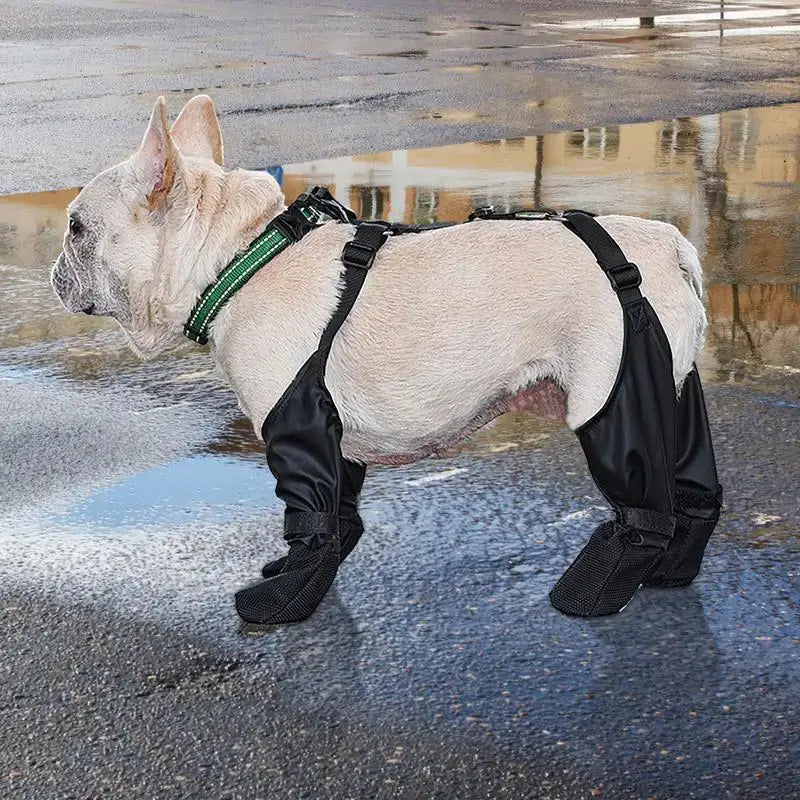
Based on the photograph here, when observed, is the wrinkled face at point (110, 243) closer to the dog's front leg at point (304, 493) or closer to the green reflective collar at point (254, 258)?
the green reflective collar at point (254, 258)

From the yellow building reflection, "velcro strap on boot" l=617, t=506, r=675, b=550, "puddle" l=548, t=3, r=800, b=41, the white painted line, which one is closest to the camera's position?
"velcro strap on boot" l=617, t=506, r=675, b=550

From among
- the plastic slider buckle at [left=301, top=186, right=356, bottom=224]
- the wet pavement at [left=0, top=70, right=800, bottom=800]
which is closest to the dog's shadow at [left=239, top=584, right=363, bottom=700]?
the wet pavement at [left=0, top=70, right=800, bottom=800]

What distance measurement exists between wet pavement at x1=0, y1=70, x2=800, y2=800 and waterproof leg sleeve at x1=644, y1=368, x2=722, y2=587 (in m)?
0.09

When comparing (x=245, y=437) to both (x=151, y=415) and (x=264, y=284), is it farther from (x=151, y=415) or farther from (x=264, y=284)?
(x=264, y=284)

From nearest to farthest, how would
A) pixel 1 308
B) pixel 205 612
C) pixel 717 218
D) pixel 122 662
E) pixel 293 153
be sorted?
1. pixel 122 662
2. pixel 205 612
3. pixel 1 308
4. pixel 717 218
5. pixel 293 153

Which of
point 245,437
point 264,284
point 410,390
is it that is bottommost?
point 245,437

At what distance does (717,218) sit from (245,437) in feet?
14.4

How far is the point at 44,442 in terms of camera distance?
5391 millimetres

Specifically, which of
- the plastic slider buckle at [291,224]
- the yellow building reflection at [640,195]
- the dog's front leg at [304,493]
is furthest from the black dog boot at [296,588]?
the yellow building reflection at [640,195]

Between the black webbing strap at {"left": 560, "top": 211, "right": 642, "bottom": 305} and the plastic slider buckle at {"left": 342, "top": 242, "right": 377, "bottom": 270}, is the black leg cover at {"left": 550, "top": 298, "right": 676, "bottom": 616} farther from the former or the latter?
the plastic slider buckle at {"left": 342, "top": 242, "right": 377, "bottom": 270}

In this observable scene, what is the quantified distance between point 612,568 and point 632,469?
1.08 feet

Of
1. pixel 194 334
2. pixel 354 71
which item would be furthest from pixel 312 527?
pixel 354 71

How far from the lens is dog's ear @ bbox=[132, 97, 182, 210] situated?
3729 millimetres

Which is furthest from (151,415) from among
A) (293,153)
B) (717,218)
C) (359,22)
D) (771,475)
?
(359,22)
